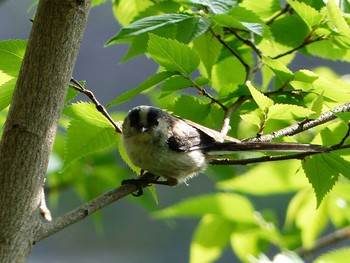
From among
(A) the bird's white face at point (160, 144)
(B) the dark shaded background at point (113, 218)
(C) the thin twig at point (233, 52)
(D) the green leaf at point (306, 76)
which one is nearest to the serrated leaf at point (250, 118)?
(D) the green leaf at point (306, 76)

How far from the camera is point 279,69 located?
1.21 meters

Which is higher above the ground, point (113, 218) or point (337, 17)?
point (337, 17)

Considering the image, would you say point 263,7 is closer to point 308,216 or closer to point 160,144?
point 160,144

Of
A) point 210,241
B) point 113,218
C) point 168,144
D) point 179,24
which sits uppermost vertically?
point 179,24

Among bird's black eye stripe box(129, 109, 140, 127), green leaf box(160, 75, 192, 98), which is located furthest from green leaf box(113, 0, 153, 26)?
green leaf box(160, 75, 192, 98)

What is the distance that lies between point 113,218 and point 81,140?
3438mm

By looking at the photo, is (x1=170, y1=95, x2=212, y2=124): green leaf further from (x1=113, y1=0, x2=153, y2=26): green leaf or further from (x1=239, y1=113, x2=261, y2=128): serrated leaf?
(x1=113, y1=0, x2=153, y2=26): green leaf

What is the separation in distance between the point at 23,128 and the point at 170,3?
570mm

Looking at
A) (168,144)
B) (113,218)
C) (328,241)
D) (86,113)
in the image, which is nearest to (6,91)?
(86,113)

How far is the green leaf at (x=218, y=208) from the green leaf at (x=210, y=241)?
8 cm

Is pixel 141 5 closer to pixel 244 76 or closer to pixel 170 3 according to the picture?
pixel 170 3

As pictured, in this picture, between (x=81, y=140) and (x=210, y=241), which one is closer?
(x=81, y=140)

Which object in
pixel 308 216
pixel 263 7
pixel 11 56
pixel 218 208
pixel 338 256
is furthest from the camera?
pixel 308 216

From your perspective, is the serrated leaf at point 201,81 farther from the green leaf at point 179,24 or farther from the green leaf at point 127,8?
the green leaf at point 127,8
